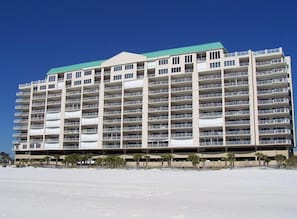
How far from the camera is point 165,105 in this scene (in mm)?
87250

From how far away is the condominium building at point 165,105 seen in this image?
77.1 meters

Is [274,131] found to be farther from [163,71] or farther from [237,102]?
[163,71]

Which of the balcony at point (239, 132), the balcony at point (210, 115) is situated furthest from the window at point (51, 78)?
the balcony at point (239, 132)

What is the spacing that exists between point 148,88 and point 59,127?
103 feet

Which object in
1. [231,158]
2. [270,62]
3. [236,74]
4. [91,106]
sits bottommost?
[231,158]

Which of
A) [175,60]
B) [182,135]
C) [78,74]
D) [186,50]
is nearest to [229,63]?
[186,50]

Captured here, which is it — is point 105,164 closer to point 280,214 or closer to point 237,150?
point 237,150

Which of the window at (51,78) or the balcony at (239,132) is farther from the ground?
the window at (51,78)

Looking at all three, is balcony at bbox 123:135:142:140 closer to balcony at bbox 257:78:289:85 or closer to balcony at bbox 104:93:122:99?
balcony at bbox 104:93:122:99

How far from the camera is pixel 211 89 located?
3233 inches

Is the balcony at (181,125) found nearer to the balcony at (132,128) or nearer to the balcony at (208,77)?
the balcony at (132,128)

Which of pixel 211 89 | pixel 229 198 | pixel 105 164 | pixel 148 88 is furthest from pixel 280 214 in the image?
pixel 148 88

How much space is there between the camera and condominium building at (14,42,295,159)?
7712 cm

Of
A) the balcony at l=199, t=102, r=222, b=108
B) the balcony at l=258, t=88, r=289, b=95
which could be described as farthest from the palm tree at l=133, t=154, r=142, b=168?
the balcony at l=258, t=88, r=289, b=95
